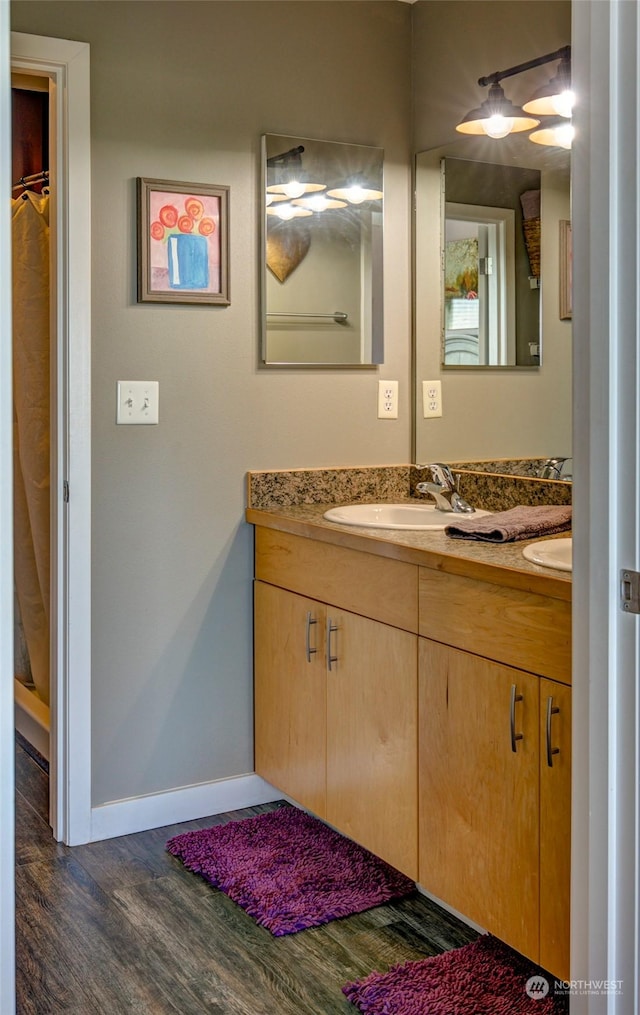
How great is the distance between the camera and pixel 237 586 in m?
2.95

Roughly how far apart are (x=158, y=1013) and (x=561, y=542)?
4.12 ft

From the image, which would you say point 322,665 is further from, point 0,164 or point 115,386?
point 0,164

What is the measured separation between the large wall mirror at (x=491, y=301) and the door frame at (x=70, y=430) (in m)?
1.01

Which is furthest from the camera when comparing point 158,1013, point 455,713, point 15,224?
point 15,224

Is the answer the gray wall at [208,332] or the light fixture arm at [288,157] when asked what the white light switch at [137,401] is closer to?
the gray wall at [208,332]

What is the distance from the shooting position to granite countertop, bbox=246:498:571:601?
6.21 feet

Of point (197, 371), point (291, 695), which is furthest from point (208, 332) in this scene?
point (291, 695)

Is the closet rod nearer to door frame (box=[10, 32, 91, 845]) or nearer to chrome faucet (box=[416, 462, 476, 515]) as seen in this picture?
door frame (box=[10, 32, 91, 845])

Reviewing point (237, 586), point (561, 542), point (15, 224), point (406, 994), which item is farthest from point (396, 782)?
point (15, 224)

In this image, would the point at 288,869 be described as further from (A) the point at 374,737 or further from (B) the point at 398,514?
(B) the point at 398,514

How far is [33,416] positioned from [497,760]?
2055 mm

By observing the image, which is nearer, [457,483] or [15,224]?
[457,483]

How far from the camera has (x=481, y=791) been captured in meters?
2.05

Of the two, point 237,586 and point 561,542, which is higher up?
point 561,542
